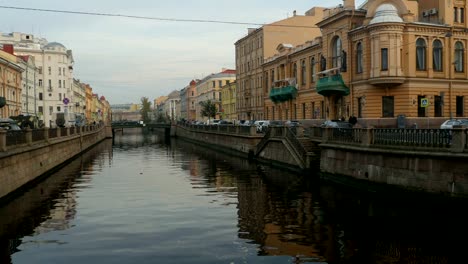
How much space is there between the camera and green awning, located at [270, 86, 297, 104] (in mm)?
62938

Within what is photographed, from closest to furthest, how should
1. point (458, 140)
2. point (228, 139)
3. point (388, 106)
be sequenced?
1. point (458, 140)
2. point (388, 106)
3. point (228, 139)

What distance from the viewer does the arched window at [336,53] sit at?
2000 inches

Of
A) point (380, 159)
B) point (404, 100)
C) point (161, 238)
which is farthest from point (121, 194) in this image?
point (404, 100)

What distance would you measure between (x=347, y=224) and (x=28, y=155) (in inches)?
767

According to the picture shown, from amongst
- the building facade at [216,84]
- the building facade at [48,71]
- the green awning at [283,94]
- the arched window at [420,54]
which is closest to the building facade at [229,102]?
the building facade at [216,84]

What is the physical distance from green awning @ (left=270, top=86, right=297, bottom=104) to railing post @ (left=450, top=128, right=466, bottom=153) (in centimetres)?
→ 4453

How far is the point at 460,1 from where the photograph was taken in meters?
47.5

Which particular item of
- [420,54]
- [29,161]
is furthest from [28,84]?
[420,54]

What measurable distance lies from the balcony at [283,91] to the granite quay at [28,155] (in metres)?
29.3

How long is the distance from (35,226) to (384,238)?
40.3 feet

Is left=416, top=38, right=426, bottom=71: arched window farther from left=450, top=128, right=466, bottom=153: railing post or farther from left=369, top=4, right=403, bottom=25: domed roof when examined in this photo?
left=450, top=128, right=466, bottom=153: railing post

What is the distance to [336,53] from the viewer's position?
5166 cm

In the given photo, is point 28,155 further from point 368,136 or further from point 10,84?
point 10,84

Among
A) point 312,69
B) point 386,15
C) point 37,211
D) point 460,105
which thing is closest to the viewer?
point 37,211
